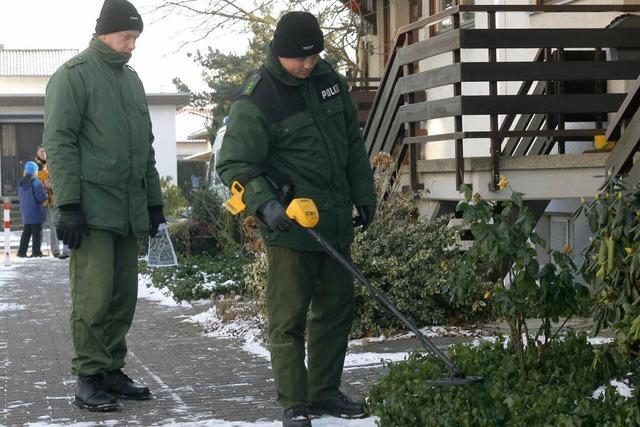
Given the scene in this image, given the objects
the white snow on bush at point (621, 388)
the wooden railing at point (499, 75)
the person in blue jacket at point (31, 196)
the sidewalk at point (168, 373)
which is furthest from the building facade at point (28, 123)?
the white snow on bush at point (621, 388)

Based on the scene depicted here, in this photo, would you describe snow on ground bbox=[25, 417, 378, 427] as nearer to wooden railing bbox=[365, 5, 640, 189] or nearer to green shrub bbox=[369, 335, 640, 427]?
green shrub bbox=[369, 335, 640, 427]

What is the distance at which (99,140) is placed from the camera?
21.4 ft

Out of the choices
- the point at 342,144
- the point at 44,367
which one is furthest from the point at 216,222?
the point at 342,144

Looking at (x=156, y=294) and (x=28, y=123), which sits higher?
(x=28, y=123)

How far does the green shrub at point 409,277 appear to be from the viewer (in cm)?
836

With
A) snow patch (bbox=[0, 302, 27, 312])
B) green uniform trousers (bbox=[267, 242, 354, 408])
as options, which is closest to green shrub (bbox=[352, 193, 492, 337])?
green uniform trousers (bbox=[267, 242, 354, 408])

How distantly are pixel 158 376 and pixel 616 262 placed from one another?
3.24 meters

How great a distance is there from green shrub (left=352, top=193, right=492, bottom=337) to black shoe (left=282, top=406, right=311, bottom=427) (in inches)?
108

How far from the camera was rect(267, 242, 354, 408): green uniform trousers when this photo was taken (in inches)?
222

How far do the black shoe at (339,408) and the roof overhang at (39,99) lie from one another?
38.9 metres

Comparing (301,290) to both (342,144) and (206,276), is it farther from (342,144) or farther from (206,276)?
(206,276)

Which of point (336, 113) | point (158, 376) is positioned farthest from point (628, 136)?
point (158, 376)

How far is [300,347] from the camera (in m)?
5.68

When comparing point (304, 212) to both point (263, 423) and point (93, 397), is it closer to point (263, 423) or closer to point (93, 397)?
point (263, 423)
